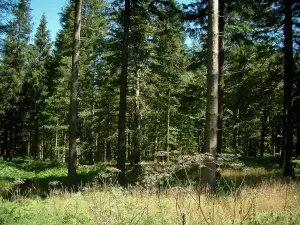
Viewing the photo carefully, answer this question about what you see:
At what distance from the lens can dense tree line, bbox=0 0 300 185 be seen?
11.8 m

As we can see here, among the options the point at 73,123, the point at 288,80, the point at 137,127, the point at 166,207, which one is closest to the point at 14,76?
the point at 137,127

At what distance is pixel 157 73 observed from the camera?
60.1 feet

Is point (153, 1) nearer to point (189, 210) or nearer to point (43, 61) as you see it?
point (189, 210)

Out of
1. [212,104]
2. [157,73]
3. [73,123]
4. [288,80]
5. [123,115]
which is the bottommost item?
[73,123]

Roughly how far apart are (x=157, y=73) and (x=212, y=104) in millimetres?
11497

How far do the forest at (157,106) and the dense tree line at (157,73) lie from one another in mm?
85

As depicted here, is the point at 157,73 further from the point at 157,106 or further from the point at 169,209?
the point at 169,209

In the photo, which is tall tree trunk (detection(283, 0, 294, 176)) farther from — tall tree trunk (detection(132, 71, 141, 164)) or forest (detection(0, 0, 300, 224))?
tall tree trunk (detection(132, 71, 141, 164))

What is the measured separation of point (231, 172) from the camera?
13.0 metres

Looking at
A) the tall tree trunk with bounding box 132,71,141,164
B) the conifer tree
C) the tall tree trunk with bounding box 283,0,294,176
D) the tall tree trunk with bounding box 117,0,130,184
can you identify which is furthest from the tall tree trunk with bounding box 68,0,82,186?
the conifer tree

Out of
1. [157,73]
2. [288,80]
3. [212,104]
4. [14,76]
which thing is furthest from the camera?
[14,76]

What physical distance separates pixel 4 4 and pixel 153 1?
626 centimetres

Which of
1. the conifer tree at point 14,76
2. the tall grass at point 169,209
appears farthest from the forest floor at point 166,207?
the conifer tree at point 14,76

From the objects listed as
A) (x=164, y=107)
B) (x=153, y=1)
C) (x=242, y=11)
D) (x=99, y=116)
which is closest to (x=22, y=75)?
(x=99, y=116)
